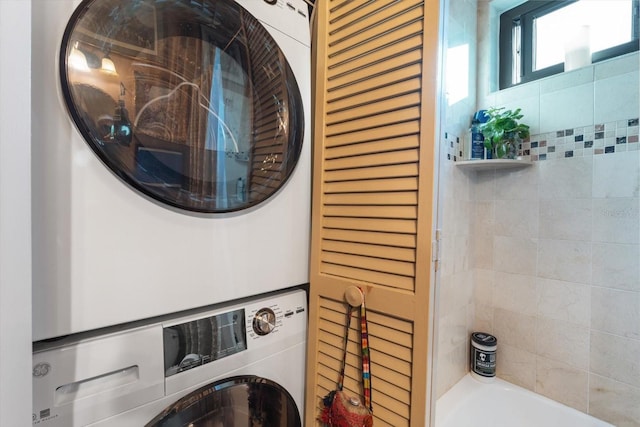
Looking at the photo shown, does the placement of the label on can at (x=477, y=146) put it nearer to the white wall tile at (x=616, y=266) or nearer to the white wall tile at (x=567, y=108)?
the white wall tile at (x=567, y=108)

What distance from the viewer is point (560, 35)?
142 cm

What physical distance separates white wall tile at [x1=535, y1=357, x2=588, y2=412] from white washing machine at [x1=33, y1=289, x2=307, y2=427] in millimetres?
1245

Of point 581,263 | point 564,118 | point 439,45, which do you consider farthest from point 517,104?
point 439,45

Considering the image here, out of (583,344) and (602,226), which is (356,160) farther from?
(583,344)


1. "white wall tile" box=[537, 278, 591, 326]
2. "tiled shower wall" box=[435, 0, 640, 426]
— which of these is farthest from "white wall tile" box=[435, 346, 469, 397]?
"white wall tile" box=[537, 278, 591, 326]

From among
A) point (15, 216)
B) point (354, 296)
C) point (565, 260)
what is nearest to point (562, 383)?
point (565, 260)

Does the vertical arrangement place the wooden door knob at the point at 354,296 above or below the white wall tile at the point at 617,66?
below

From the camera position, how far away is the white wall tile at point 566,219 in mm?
1252

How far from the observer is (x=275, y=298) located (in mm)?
828

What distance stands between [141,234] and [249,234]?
0.80 ft

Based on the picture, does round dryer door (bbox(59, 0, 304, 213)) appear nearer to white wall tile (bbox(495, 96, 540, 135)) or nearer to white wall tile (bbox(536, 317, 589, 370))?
white wall tile (bbox(495, 96, 540, 135))

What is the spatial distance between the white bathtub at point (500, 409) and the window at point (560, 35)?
1.57 meters

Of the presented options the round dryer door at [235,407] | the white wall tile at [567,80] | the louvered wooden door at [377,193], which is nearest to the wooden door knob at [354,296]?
the louvered wooden door at [377,193]

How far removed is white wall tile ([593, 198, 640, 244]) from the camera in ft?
3.74
